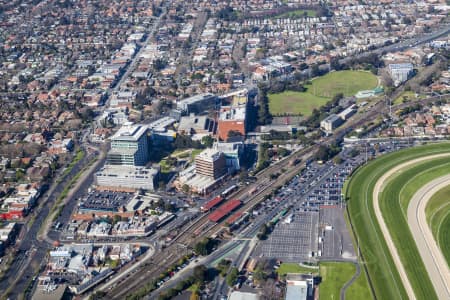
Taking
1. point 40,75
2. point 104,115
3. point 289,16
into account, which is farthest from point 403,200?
point 289,16

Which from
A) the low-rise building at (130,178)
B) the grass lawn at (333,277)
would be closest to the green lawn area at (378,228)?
the grass lawn at (333,277)

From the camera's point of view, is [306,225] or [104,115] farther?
[104,115]

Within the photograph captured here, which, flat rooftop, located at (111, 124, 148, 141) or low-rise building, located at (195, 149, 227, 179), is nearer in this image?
low-rise building, located at (195, 149, 227, 179)

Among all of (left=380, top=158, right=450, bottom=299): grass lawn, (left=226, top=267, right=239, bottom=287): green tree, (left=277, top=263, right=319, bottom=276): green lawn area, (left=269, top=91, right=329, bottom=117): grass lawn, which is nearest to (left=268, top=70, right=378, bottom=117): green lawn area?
(left=269, top=91, right=329, bottom=117): grass lawn

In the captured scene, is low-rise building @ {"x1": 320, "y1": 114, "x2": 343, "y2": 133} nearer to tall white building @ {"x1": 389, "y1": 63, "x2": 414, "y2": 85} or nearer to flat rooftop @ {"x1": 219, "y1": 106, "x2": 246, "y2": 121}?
flat rooftop @ {"x1": 219, "y1": 106, "x2": 246, "y2": 121}

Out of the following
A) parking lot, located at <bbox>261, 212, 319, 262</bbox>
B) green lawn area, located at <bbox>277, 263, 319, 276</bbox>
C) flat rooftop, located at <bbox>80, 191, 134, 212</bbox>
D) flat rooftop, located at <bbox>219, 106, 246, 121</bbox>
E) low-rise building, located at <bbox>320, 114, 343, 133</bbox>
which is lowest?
green lawn area, located at <bbox>277, 263, 319, 276</bbox>

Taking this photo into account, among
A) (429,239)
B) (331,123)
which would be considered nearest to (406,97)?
(331,123)

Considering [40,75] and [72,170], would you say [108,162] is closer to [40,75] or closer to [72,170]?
[72,170]

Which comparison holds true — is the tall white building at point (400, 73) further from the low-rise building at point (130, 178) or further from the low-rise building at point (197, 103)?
the low-rise building at point (130, 178)
